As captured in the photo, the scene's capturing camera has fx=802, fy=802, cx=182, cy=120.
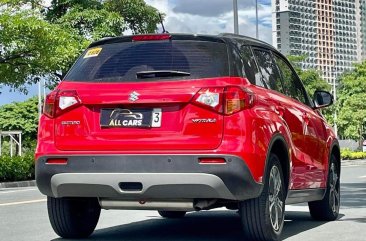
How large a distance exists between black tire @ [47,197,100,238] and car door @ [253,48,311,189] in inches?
73.4

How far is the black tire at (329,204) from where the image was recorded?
890 cm

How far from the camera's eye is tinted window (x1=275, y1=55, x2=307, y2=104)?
8.09m

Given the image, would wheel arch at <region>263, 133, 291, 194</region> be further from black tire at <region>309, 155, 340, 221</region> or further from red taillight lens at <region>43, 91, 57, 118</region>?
red taillight lens at <region>43, 91, 57, 118</region>

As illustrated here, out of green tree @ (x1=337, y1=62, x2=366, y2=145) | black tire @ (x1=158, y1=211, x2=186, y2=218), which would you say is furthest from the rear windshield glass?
green tree @ (x1=337, y1=62, x2=366, y2=145)

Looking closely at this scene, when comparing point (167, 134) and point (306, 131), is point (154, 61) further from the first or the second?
point (306, 131)

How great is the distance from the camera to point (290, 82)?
8.29 metres

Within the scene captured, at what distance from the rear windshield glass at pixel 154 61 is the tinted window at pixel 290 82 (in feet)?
4.98

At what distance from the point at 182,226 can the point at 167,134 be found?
7.89 feet

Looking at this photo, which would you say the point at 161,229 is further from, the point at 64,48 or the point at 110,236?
the point at 64,48

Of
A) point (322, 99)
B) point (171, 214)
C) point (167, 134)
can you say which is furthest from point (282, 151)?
point (171, 214)

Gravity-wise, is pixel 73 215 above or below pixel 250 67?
below

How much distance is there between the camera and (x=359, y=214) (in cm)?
966

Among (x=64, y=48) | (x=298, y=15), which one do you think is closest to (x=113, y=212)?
(x=64, y=48)

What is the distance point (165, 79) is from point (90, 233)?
73.8 inches
